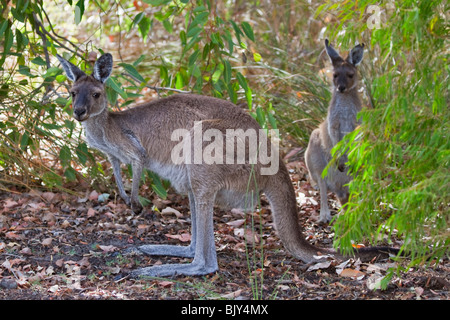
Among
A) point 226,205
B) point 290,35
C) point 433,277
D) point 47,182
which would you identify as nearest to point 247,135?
point 226,205

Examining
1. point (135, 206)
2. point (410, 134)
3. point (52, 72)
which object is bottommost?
point (135, 206)

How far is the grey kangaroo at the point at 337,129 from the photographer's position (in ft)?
17.0

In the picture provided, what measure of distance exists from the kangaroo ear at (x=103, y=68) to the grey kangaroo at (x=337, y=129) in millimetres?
Result: 2066

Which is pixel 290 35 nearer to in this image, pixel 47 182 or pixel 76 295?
pixel 47 182

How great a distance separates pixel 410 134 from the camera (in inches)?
120

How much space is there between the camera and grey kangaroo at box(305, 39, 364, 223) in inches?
204

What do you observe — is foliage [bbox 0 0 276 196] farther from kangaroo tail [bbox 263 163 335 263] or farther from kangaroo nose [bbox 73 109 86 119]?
kangaroo tail [bbox 263 163 335 263]

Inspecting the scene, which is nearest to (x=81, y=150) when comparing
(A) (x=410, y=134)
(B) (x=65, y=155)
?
(B) (x=65, y=155)

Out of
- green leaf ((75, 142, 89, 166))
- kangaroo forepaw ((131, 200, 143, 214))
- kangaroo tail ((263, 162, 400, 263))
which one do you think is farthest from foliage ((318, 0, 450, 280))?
green leaf ((75, 142, 89, 166))

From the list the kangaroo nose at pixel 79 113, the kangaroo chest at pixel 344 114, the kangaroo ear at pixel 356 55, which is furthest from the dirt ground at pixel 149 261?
the kangaroo ear at pixel 356 55

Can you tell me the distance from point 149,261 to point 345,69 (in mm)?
2475

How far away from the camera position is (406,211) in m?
2.83

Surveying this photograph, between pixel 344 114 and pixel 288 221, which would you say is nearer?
pixel 288 221

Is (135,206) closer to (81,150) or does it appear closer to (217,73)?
(81,150)
